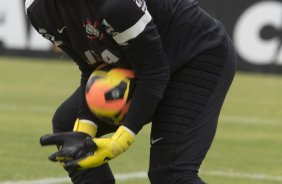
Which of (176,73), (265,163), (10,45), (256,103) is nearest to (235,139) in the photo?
(265,163)

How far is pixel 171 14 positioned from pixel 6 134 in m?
6.13

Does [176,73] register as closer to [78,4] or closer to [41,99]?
[78,4]

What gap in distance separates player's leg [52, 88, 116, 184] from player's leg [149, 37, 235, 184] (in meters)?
0.49

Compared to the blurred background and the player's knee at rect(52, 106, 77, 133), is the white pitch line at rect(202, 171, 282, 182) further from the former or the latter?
the player's knee at rect(52, 106, 77, 133)

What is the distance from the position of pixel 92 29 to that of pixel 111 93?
0.36m

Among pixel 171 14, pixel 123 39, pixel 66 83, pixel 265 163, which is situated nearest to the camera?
pixel 123 39

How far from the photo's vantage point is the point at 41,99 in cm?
1507

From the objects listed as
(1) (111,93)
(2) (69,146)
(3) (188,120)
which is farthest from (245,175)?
(2) (69,146)

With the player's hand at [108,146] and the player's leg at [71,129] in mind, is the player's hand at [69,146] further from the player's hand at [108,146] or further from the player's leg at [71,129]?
the player's leg at [71,129]

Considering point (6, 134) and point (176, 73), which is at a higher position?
point (176, 73)

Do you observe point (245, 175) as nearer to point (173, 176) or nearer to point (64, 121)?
point (64, 121)

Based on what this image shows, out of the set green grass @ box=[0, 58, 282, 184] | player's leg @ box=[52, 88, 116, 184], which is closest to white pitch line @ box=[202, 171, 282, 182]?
green grass @ box=[0, 58, 282, 184]

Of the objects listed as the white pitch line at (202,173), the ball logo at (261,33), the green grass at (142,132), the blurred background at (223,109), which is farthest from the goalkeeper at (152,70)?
the ball logo at (261,33)

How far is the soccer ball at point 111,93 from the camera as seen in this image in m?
5.05
